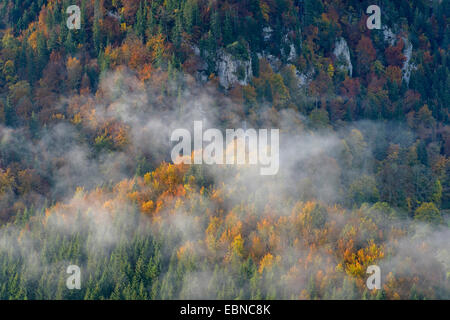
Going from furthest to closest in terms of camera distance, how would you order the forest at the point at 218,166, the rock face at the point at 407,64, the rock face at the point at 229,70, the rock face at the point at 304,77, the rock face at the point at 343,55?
the rock face at the point at 407,64
the rock face at the point at 343,55
the rock face at the point at 304,77
the rock face at the point at 229,70
the forest at the point at 218,166

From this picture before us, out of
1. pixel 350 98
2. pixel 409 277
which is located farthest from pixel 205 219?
pixel 350 98

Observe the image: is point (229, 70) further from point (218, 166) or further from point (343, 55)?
point (343, 55)

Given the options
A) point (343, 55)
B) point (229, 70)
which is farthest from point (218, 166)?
point (343, 55)

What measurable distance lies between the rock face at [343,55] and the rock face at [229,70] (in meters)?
33.9

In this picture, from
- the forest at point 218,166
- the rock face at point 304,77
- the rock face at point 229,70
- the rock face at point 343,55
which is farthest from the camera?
the rock face at point 343,55

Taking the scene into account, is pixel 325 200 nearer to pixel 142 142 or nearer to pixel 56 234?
pixel 142 142

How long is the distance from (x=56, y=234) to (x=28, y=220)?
8959mm

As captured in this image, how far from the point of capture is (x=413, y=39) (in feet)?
551

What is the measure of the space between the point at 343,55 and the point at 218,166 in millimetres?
57046

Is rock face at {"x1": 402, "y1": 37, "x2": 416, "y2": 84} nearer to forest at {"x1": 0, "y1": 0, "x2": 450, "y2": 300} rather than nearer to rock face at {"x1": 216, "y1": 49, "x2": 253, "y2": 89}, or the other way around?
forest at {"x1": 0, "y1": 0, "x2": 450, "y2": 300}

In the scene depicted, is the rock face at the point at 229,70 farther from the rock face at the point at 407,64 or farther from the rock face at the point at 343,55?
the rock face at the point at 407,64

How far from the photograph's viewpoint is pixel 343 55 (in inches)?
5999

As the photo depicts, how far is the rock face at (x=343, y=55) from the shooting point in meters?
151

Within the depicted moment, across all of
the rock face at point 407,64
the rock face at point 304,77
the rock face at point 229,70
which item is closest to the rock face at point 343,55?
the rock face at point 304,77
